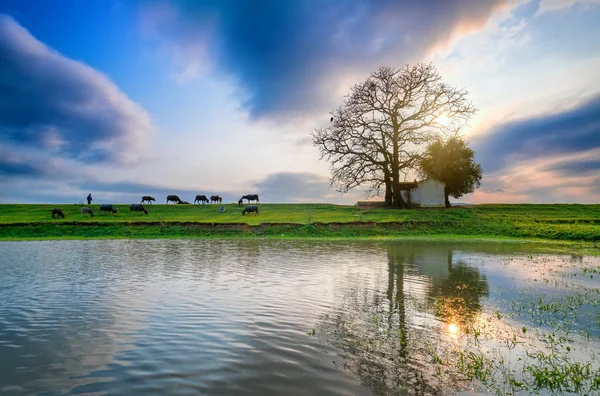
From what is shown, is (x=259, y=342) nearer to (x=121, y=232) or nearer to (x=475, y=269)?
(x=475, y=269)

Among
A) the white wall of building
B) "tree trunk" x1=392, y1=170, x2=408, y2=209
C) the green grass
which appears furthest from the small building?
the green grass

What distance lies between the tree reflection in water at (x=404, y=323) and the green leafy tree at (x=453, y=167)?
41.7 metres

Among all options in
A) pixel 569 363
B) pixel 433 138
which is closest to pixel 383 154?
pixel 433 138

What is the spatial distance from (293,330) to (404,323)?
247 cm

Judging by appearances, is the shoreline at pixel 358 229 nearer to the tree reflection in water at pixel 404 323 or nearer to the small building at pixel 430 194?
the small building at pixel 430 194

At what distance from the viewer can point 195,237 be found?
32.0m

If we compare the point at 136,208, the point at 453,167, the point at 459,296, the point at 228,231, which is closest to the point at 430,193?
the point at 453,167

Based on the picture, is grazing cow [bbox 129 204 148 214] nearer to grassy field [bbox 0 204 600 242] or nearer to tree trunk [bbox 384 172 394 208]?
grassy field [bbox 0 204 600 242]

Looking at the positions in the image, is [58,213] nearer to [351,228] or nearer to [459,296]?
[351,228]

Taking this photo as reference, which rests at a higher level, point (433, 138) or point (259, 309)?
point (433, 138)

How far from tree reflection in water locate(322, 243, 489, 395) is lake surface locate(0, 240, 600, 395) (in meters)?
0.03

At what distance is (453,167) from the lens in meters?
55.0

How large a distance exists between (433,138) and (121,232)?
128 feet

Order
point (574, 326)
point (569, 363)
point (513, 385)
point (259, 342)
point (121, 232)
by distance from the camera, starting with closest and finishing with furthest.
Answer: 1. point (513, 385)
2. point (569, 363)
3. point (259, 342)
4. point (574, 326)
5. point (121, 232)
